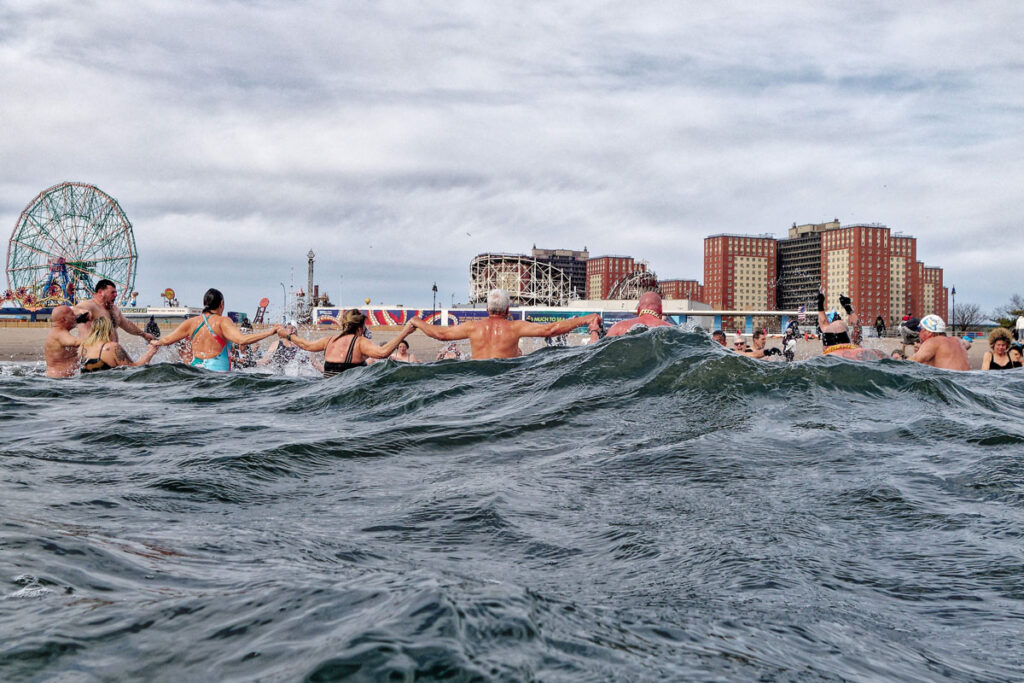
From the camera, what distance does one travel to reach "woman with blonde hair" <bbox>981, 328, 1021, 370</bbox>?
8.90 m

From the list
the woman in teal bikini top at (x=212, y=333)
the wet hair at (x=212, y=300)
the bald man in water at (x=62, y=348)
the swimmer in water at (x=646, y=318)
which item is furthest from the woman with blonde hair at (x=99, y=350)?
the swimmer in water at (x=646, y=318)

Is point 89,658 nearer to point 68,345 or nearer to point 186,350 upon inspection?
point 68,345

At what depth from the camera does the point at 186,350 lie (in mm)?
10180

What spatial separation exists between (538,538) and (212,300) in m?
6.82

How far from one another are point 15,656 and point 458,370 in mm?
5901

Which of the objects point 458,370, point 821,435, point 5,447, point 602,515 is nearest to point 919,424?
point 821,435

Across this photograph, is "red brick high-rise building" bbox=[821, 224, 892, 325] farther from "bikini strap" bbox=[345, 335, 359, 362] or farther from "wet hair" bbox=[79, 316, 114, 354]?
"wet hair" bbox=[79, 316, 114, 354]

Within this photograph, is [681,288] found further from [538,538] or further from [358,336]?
[538,538]

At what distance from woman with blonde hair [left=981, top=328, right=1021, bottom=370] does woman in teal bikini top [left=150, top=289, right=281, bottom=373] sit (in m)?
8.64

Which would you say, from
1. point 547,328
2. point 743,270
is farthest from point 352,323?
point 743,270

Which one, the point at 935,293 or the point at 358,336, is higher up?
the point at 935,293

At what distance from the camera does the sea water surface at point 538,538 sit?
5.21 ft

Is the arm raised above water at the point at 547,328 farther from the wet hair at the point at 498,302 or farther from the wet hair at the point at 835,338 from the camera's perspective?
the wet hair at the point at 835,338

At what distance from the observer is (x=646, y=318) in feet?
26.5
